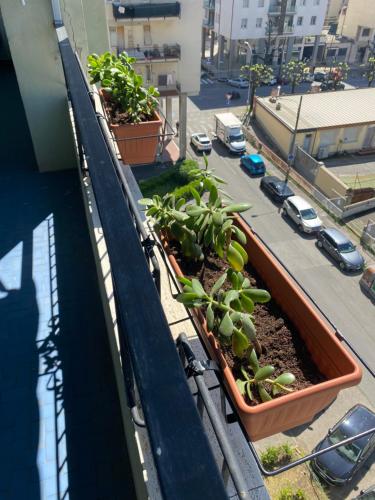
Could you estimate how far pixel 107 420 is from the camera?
228cm

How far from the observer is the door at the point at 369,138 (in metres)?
21.2

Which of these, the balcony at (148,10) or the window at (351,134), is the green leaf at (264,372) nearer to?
the balcony at (148,10)

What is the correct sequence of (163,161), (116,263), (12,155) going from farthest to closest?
(163,161) < (12,155) < (116,263)

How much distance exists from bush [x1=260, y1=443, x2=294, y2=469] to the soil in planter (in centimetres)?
634

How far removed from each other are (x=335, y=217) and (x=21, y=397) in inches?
595

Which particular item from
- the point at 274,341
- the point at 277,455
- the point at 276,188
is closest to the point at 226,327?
the point at 274,341

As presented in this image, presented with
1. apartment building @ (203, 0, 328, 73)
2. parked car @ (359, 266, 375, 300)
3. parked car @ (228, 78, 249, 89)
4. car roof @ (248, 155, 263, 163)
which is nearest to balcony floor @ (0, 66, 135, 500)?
parked car @ (359, 266, 375, 300)

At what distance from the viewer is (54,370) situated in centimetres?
254

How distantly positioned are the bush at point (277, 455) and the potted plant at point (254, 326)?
250 inches

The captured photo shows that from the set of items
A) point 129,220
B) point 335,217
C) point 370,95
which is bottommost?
point 335,217

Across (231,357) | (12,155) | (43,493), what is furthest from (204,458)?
(12,155)

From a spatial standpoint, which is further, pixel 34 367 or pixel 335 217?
pixel 335 217

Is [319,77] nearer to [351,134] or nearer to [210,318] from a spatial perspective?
[351,134]

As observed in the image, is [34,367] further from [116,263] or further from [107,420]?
[116,263]
